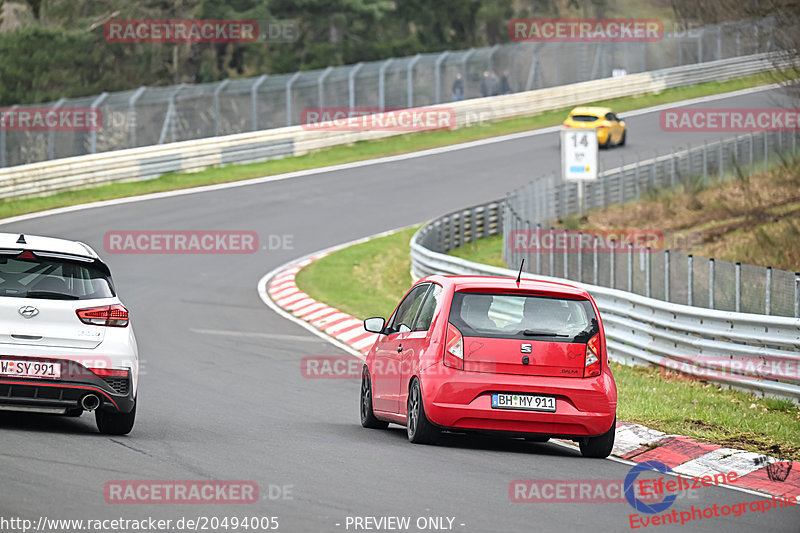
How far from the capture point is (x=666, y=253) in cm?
1720

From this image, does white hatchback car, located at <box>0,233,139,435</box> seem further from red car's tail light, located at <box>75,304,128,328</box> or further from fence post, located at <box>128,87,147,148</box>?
fence post, located at <box>128,87,147,148</box>

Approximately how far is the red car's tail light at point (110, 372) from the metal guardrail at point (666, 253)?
760 centimetres

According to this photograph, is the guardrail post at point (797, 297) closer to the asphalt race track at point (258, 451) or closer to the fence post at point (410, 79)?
the asphalt race track at point (258, 451)

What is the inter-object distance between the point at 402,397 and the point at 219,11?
52.6 metres

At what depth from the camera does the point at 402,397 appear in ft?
36.1

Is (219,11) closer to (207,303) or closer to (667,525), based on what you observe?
(207,303)

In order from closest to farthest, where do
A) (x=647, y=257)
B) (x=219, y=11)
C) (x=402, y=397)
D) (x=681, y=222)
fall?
(x=402, y=397), (x=647, y=257), (x=681, y=222), (x=219, y=11)

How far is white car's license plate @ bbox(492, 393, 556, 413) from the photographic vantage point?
1016 centimetres

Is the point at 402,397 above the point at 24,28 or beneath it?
beneath

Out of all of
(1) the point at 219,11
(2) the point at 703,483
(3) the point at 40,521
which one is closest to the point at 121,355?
(3) the point at 40,521

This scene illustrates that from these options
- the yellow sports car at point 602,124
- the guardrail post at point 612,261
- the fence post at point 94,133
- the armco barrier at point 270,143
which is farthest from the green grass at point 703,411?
the yellow sports car at point 602,124

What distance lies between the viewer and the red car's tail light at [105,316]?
1003 cm

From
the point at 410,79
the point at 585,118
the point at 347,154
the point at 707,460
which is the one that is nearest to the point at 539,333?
the point at 707,460

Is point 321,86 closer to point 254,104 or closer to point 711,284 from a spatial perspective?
point 254,104
